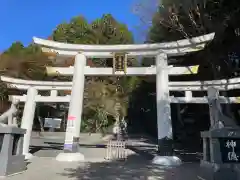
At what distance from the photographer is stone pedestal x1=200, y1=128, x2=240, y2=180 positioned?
223 inches

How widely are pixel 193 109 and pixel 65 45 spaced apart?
12213 mm

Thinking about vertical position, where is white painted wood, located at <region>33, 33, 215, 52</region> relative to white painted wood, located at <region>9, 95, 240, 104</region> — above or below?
above

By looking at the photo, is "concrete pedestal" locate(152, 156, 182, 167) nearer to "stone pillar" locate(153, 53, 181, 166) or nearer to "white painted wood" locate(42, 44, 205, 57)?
"stone pillar" locate(153, 53, 181, 166)

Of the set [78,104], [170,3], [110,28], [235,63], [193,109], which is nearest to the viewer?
[78,104]

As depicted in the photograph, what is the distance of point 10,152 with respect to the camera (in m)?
7.42

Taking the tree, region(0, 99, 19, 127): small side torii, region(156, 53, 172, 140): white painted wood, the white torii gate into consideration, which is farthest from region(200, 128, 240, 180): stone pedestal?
the tree

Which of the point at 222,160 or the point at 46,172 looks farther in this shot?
the point at 46,172

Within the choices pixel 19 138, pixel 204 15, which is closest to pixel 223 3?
pixel 204 15

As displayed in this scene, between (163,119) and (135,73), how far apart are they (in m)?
2.30

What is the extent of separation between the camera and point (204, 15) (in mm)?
13938

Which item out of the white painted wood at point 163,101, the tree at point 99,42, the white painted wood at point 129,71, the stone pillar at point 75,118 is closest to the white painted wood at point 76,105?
the stone pillar at point 75,118

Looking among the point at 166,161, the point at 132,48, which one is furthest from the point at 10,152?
the point at 132,48

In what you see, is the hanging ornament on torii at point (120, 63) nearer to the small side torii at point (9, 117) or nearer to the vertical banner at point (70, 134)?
the vertical banner at point (70, 134)

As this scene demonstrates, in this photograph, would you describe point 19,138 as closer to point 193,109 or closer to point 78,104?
point 78,104
